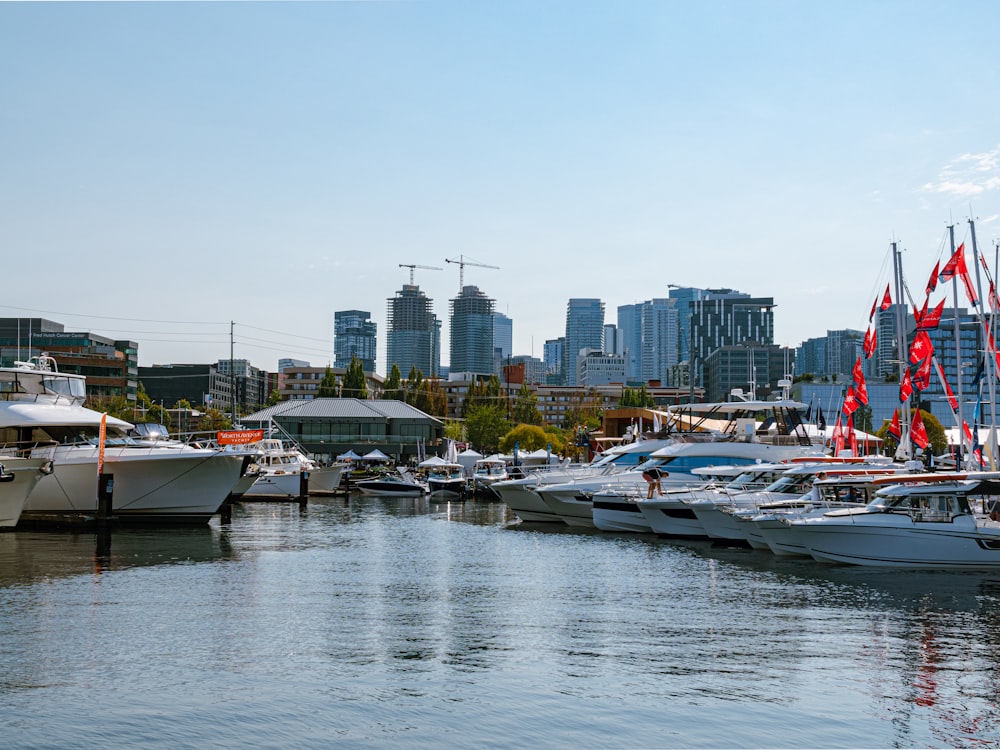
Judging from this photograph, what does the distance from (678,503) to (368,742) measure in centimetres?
2816

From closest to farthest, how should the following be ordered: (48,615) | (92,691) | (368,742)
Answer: (368,742) < (92,691) < (48,615)

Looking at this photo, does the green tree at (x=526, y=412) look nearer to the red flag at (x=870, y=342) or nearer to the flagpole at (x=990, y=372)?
the red flag at (x=870, y=342)

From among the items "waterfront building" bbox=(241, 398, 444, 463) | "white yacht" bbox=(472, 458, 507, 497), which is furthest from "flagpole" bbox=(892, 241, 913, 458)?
"waterfront building" bbox=(241, 398, 444, 463)

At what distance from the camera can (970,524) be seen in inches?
1158

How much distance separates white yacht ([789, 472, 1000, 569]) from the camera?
95.9 feet

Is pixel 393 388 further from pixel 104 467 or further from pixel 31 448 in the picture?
pixel 31 448

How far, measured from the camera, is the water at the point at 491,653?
14617 millimetres

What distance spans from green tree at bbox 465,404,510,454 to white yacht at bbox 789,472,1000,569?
99620 mm

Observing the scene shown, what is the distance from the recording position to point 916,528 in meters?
29.7

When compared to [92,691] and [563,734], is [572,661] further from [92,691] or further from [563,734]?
[92,691]

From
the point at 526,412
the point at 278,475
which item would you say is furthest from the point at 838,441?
the point at 526,412

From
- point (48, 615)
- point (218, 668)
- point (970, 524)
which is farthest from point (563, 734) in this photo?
point (970, 524)

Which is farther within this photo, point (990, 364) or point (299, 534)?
point (299, 534)

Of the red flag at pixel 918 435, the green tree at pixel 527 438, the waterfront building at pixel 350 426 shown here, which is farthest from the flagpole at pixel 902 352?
the waterfront building at pixel 350 426
